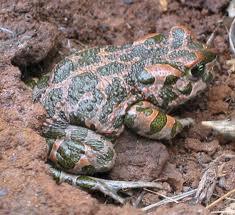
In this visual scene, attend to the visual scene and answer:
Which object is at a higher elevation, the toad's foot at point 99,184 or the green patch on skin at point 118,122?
the green patch on skin at point 118,122

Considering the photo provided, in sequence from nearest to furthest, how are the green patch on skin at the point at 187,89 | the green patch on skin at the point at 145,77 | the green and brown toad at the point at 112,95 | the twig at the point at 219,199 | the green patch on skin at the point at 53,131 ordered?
the twig at the point at 219,199 → the green and brown toad at the point at 112,95 → the green patch on skin at the point at 53,131 → the green patch on skin at the point at 145,77 → the green patch on skin at the point at 187,89

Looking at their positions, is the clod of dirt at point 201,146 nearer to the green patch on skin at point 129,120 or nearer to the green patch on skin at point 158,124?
the green patch on skin at point 158,124

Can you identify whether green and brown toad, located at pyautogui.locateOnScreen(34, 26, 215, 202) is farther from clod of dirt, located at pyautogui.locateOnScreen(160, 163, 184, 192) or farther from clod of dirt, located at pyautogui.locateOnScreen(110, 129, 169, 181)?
clod of dirt, located at pyautogui.locateOnScreen(160, 163, 184, 192)

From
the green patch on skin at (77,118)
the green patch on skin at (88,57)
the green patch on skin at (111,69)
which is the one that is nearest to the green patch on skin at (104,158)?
the green patch on skin at (77,118)

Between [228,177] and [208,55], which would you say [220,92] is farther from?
[228,177]

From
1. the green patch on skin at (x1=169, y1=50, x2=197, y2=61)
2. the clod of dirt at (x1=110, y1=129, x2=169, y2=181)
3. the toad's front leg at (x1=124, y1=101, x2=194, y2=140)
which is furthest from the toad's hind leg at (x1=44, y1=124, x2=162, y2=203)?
the green patch on skin at (x1=169, y1=50, x2=197, y2=61)

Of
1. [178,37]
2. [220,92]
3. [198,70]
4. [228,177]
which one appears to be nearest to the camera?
[228,177]

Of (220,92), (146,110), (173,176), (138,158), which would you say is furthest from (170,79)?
(173,176)
